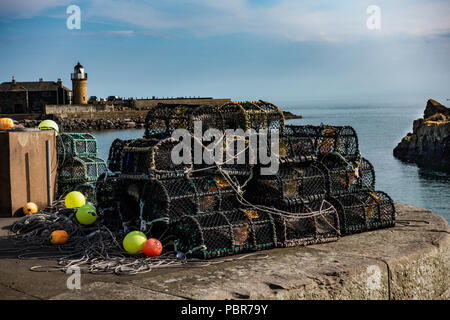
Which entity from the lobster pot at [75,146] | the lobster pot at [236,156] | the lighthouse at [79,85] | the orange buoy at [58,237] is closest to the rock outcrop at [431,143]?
the lobster pot at [75,146]

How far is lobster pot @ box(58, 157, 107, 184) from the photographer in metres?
8.43

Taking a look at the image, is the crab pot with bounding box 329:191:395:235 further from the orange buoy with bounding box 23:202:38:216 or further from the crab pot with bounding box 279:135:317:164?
the orange buoy with bounding box 23:202:38:216

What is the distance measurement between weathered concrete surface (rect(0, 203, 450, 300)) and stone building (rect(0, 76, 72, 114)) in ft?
203

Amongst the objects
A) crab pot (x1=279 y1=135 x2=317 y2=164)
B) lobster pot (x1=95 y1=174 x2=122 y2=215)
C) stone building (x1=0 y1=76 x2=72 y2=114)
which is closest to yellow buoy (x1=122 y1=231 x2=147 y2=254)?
lobster pot (x1=95 y1=174 x2=122 y2=215)

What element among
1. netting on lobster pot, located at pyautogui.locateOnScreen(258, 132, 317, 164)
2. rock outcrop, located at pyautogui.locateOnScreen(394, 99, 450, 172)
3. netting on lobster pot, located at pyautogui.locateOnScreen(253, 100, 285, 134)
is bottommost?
rock outcrop, located at pyautogui.locateOnScreen(394, 99, 450, 172)

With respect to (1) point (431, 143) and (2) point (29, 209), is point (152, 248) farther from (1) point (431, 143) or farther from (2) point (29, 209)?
(1) point (431, 143)

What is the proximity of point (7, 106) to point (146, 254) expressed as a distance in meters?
63.1

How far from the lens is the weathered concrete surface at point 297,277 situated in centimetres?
438

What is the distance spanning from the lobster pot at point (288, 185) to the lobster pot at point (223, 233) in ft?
1.54

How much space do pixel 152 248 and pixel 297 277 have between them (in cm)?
155

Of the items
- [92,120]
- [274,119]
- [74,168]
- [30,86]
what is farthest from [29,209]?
[30,86]

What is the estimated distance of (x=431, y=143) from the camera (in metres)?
36.6
